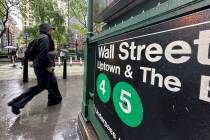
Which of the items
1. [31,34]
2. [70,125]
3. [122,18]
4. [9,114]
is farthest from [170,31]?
[31,34]

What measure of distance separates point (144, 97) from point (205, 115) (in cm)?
62

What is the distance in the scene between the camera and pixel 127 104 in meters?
2.02

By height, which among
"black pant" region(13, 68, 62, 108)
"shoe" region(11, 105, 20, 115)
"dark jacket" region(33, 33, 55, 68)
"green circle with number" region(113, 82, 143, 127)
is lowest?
"shoe" region(11, 105, 20, 115)

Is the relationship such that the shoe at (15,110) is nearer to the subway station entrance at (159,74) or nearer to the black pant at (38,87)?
the black pant at (38,87)

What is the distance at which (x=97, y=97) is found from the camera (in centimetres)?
310

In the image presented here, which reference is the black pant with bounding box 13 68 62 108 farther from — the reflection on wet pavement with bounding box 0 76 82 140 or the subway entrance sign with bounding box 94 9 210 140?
the subway entrance sign with bounding box 94 9 210 140

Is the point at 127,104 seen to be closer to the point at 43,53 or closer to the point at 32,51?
the point at 43,53

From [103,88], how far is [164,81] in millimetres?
1468

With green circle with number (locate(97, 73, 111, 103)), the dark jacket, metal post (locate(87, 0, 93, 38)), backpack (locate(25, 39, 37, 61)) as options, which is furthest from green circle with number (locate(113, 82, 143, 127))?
backpack (locate(25, 39, 37, 61))

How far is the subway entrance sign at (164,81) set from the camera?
1119 mm

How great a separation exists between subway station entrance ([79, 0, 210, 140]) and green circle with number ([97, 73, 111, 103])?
1cm

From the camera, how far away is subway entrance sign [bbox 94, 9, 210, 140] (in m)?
1.12

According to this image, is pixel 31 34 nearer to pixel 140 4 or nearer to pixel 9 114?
pixel 9 114

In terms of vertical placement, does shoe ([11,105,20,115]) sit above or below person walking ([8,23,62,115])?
below
